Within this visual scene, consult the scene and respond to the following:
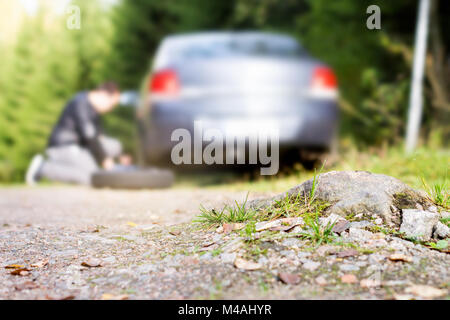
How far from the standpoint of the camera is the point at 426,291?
1942 mm

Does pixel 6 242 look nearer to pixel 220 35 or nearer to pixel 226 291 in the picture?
pixel 226 291

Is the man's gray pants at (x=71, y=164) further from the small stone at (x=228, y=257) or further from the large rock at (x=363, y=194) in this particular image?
the small stone at (x=228, y=257)

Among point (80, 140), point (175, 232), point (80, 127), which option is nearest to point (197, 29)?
point (80, 140)

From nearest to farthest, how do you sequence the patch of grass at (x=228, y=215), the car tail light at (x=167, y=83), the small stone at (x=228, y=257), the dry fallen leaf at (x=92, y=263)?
the small stone at (x=228, y=257)
the dry fallen leaf at (x=92, y=263)
the patch of grass at (x=228, y=215)
the car tail light at (x=167, y=83)

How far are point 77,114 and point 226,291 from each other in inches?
235

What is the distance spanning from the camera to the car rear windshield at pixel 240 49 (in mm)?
5499

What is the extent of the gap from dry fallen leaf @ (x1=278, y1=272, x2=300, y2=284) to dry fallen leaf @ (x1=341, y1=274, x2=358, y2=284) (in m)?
0.19

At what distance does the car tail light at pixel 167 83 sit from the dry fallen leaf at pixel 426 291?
3.77 metres

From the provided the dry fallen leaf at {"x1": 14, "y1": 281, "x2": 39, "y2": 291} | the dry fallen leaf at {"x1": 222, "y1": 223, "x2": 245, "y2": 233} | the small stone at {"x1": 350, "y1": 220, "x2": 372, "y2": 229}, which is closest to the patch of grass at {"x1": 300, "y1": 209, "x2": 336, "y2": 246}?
the small stone at {"x1": 350, "y1": 220, "x2": 372, "y2": 229}

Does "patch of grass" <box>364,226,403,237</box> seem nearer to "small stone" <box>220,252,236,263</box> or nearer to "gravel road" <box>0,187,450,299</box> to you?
"gravel road" <box>0,187,450,299</box>

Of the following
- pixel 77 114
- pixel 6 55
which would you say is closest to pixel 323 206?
pixel 77 114

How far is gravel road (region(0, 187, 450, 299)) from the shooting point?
79.4 inches

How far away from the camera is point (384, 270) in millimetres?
2115

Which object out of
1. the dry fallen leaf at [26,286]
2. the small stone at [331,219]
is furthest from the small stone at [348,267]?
the dry fallen leaf at [26,286]
